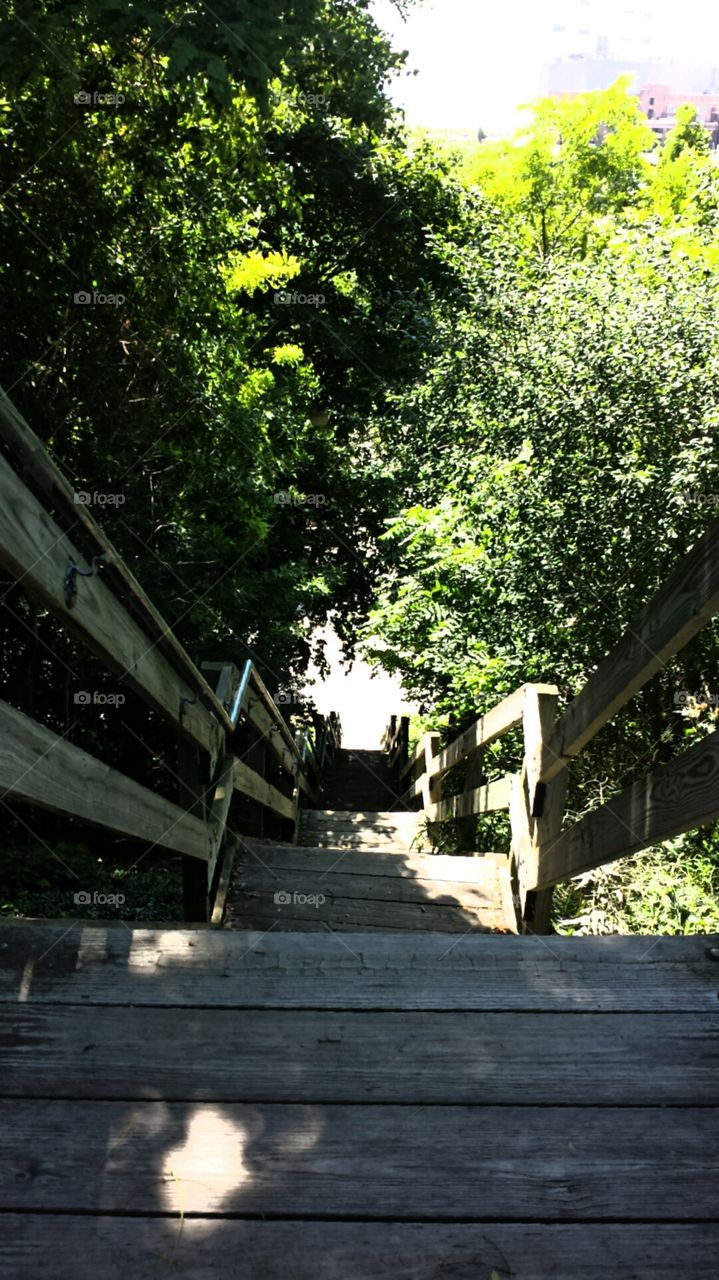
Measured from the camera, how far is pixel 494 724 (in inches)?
165

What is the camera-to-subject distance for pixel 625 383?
759 cm

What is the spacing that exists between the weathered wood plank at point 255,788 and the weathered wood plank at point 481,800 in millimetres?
1061

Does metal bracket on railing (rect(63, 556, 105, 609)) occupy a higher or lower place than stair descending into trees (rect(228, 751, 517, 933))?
higher

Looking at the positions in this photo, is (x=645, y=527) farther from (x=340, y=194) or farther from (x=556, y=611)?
(x=340, y=194)

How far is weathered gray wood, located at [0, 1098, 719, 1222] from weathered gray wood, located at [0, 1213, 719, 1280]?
0.02m

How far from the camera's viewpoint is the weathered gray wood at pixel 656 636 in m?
1.87

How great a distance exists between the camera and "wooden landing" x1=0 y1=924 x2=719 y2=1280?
55.2 inches

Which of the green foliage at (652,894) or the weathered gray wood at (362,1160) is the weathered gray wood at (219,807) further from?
the green foliage at (652,894)

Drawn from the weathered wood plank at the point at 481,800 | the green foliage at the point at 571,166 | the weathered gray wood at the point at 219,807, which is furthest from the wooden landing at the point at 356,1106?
the green foliage at the point at 571,166

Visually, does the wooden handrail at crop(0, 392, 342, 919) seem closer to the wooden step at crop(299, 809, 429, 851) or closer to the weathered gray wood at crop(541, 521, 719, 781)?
the weathered gray wood at crop(541, 521, 719, 781)

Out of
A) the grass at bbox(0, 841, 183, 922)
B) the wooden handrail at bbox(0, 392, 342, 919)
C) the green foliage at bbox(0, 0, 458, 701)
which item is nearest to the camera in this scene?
the wooden handrail at bbox(0, 392, 342, 919)

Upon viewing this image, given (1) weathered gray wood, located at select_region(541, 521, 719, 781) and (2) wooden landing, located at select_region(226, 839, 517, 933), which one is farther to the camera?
(2) wooden landing, located at select_region(226, 839, 517, 933)

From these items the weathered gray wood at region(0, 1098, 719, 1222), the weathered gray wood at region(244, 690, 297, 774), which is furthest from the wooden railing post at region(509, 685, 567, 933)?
the weathered gray wood at region(0, 1098, 719, 1222)

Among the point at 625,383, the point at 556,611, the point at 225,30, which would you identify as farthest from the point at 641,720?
the point at 225,30
